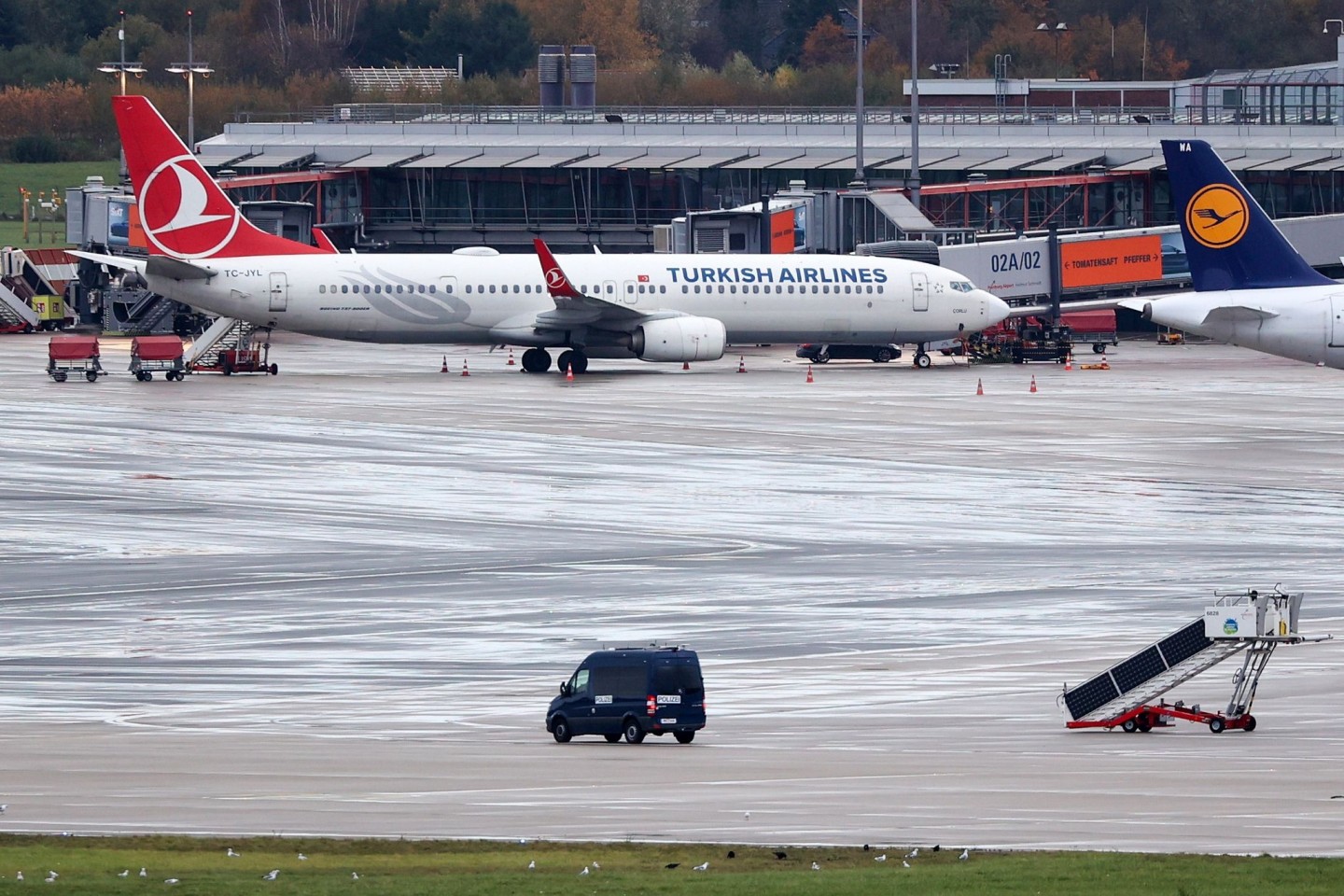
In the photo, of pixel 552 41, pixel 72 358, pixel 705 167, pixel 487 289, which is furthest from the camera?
pixel 552 41

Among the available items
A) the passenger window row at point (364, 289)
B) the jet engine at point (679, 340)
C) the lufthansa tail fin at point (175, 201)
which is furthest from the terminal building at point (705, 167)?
the jet engine at point (679, 340)

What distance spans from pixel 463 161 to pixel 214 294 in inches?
1411

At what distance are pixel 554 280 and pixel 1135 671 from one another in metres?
43.2

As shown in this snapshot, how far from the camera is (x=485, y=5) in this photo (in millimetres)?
151750

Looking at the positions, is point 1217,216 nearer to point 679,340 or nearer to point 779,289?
point 679,340

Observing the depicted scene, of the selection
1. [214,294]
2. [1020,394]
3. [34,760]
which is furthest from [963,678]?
[214,294]

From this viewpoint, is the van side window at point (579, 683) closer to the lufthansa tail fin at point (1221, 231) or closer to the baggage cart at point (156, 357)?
the lufthansa tail fin at point (1221, 231)

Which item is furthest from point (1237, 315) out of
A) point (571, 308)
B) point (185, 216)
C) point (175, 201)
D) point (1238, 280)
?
point (175, 201)

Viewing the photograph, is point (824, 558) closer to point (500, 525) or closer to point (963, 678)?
point (500, 525)

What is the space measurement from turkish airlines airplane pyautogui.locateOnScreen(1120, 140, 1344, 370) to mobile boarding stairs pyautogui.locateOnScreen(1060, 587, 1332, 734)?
27.5m

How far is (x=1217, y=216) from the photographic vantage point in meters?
48.0

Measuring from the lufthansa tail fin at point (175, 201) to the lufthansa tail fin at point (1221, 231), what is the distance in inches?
1141

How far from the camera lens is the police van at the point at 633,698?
20.4 meters

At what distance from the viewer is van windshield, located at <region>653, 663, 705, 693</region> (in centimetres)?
2045
